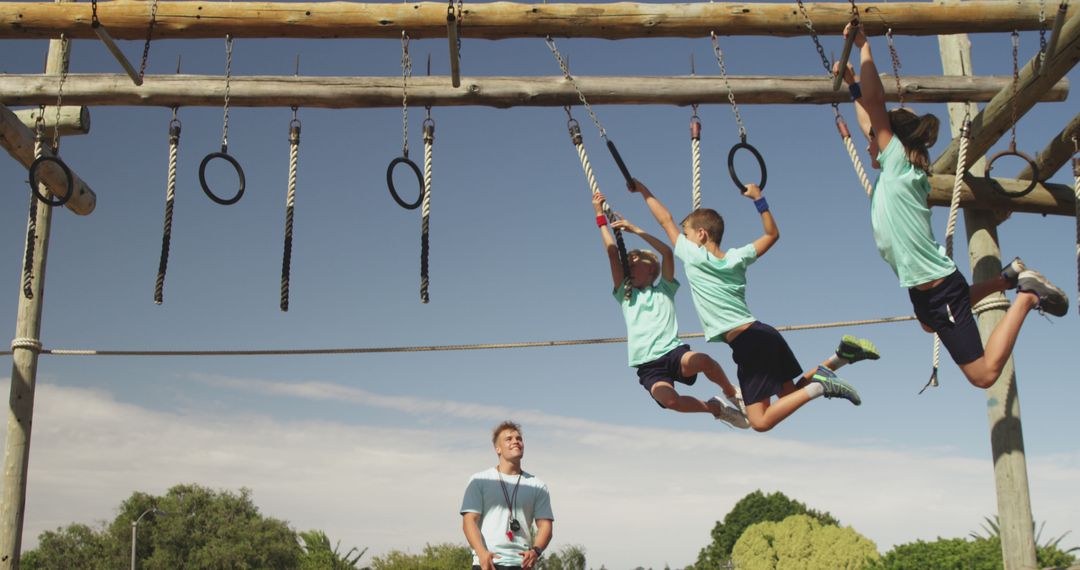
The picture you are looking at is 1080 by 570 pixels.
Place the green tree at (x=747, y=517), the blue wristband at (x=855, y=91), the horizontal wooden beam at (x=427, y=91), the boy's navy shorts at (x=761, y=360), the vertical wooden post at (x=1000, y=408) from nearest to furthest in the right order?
the boy's navy shorts at (x=761, y=360), the blue wristband at (x=855, y=91), the horizontal wooden beam at (x=427, y=91), the vertical wooden post at (x=1000, y=408), the green tree at (x=747, y=517)

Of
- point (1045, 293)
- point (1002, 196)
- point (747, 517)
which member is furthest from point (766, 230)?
point (747, 517)

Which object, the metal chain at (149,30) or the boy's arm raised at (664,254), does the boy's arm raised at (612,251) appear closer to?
the boy's arm raised at (664,254)

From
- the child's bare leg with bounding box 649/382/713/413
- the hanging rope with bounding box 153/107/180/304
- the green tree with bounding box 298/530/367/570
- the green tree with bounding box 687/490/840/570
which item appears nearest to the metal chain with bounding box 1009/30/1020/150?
the child's bare leg with bounding box 649/382/713/413

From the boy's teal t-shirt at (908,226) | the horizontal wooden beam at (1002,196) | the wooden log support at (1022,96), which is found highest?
the wooden log support at (1022,96)

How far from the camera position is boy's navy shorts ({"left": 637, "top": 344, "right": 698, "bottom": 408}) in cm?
661

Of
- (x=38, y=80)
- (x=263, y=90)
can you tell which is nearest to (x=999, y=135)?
(x=263, y=90)

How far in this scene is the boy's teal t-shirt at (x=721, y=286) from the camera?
6.15 metres

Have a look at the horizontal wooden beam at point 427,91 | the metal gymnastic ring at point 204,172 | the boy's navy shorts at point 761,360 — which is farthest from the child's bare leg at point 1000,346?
the metal gymnastic ring at point 204,172

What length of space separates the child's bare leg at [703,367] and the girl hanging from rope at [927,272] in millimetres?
1321

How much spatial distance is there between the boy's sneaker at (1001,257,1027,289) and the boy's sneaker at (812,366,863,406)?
1211 millimetres

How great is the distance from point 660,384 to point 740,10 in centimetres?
260

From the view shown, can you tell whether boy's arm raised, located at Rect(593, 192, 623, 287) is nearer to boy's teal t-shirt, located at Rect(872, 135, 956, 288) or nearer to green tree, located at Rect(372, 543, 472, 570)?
boy's teal t-shirt, located at Rect(872, 135, 956, 288)

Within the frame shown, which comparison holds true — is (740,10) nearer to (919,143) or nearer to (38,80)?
(919,143)

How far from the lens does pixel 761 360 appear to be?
613 cm
